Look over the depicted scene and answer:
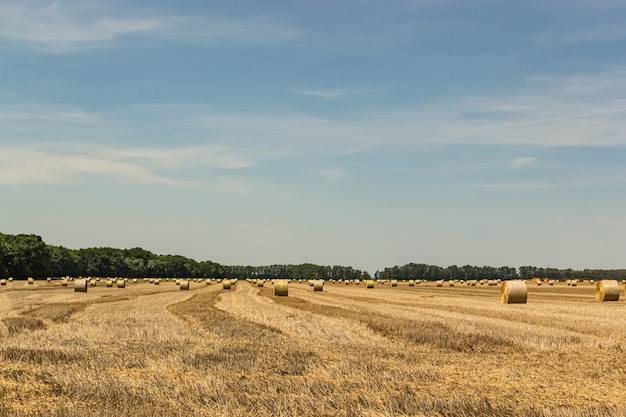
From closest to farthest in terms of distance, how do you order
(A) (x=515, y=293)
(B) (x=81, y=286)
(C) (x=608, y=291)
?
(A) (x=515, y=293) < (C) (x=608, y=291) < (B) (x=81, y=286)

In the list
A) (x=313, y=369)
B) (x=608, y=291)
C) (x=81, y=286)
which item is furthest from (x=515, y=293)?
(x=81, y=286)

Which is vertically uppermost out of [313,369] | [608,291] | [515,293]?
[608,291]

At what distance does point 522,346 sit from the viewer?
15.6 metres

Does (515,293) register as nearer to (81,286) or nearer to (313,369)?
(313,369)

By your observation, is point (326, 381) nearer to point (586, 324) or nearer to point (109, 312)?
point (586, 324)

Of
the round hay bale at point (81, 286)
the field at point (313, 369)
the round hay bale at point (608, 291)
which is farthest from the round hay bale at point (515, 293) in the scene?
the round hay bale at point (81, 286)

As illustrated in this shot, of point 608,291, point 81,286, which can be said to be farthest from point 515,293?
point 81,286

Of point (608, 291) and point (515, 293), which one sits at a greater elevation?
point (608, 291)

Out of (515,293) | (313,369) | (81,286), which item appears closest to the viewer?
(313,369)

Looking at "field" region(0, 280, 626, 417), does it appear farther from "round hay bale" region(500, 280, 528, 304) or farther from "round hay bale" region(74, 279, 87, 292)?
"round hay bale" region(74, 279, 87, 292)

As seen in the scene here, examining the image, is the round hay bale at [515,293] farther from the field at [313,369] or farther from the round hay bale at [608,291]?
the field at [313,369]

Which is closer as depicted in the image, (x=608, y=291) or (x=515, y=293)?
(x=515, y=293)

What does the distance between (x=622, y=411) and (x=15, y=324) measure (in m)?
18.1

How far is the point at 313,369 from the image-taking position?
39.4 ft
